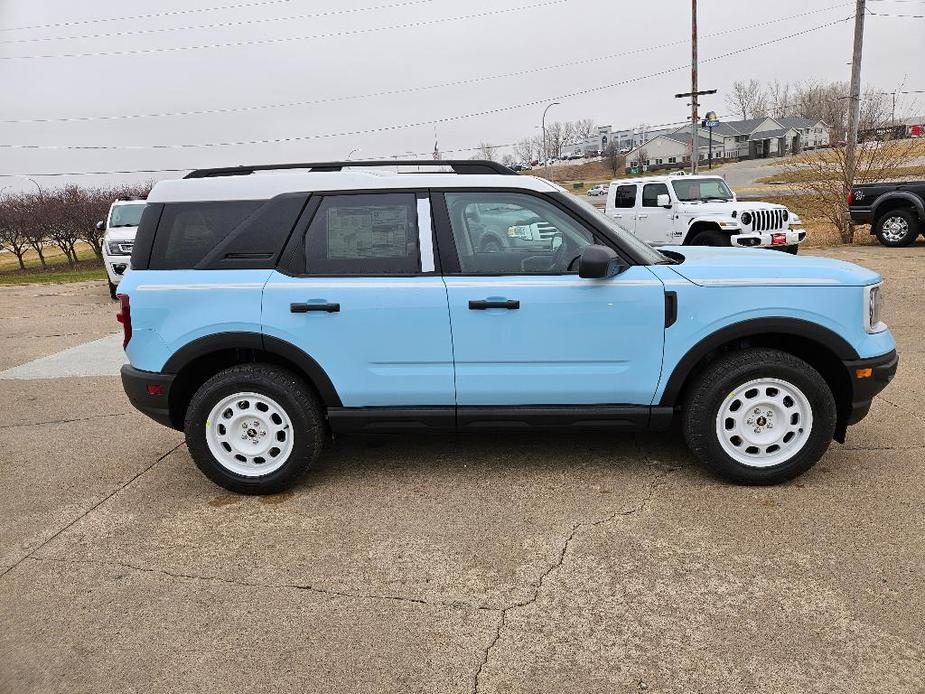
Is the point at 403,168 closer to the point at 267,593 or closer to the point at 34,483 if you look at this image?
the point at 267,593

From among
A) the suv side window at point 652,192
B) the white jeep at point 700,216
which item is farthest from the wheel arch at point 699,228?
the suv side window at point 652,192

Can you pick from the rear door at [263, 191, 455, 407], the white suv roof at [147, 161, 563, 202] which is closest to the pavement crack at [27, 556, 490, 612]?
the rear door at [263, 191, 455, 407]

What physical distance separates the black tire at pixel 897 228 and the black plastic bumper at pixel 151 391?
15905 millimetres

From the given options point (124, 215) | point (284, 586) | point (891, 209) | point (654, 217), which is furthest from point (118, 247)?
point (891, 209)

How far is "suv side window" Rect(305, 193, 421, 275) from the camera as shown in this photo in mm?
4051

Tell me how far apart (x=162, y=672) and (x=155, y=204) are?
259cm

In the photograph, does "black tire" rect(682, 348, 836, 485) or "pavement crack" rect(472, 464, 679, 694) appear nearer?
"pavement crack" rect(472, 464, 679, 694)

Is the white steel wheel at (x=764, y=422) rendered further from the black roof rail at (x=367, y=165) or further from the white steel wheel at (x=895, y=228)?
the white steel wheel at (x=895, y=228)

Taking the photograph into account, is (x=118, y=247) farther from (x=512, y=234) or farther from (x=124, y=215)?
(x=512, y=234)

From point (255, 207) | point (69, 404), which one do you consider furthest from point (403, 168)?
point (69, 404)

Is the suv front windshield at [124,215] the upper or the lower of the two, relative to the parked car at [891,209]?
upper

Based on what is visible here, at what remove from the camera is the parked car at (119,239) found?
13.4 m

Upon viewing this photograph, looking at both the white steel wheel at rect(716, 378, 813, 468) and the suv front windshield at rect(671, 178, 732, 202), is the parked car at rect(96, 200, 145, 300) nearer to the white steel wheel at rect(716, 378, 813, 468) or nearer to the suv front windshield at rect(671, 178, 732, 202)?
the suv front windshield at rect(671, 178, 732, 202)

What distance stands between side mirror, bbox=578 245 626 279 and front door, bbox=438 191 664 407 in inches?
4.1
